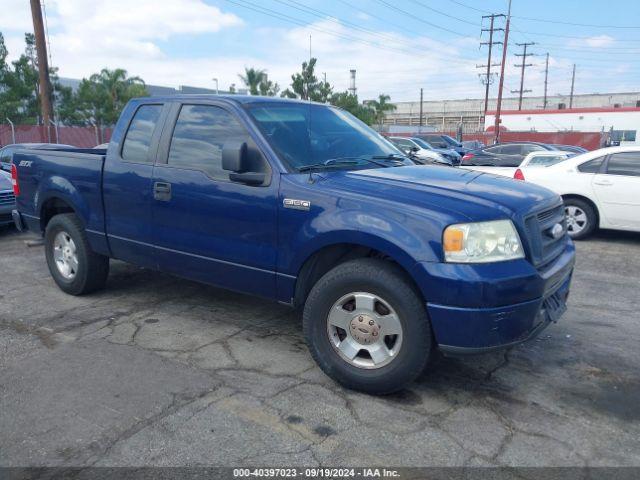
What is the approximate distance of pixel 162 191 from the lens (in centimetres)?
444

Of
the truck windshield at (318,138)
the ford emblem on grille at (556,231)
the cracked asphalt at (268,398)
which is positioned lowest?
the cracked asphalt at (268,398)

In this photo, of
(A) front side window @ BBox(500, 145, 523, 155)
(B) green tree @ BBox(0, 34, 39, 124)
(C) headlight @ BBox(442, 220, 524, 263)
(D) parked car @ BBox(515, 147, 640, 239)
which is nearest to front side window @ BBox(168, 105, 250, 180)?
(C) headlight @ BBox(442, 220, 524, 263)

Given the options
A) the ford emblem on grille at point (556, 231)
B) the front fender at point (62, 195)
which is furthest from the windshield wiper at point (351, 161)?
the front fender at point (62, 195)

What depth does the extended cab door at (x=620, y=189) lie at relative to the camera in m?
8.21

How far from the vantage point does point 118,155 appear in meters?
4.89

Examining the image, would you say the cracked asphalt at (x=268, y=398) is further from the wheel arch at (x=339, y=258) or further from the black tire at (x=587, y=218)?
the black tire at (x=587, y=218)

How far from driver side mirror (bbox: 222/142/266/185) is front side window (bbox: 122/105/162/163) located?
114 centimetres

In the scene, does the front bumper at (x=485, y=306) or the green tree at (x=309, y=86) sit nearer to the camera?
the front bumper at (x=485, y=306)

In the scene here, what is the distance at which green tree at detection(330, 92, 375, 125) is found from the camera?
42156mm

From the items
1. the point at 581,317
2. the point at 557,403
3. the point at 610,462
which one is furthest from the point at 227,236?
the point at 581,317

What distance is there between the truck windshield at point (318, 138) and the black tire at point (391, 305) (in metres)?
0.92

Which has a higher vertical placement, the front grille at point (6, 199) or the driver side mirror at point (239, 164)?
the driver side mirror at point (239, 164)

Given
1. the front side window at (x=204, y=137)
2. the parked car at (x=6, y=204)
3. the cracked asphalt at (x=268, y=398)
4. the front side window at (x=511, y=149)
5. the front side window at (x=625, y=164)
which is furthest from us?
the front side window at (x=511, y=149)

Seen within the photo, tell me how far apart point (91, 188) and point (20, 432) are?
2548mm
